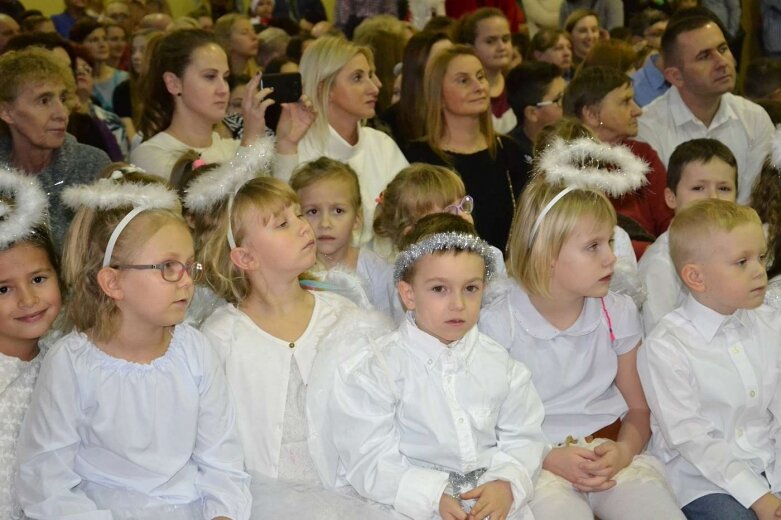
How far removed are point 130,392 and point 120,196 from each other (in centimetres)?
48

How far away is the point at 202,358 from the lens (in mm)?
2480

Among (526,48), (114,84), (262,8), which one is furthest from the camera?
(262,8)

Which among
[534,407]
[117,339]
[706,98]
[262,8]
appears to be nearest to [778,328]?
[534,407]

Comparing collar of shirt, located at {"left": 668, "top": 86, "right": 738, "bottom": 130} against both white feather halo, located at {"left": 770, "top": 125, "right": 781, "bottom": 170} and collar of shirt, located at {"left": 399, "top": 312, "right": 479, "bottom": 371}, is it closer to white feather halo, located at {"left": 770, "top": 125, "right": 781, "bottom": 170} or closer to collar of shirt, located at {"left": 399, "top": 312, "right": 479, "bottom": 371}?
white feather halo, located at {"left": 770, "top": 125, "right": 781, "bottom": 170}

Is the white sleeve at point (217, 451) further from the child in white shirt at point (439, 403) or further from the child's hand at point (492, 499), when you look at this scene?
the child's hand at point (492, 499)

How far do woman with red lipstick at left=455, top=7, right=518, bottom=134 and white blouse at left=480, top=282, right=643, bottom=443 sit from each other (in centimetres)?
276

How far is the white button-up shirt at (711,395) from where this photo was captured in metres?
2.62

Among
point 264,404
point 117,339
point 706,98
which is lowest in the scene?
point 264,404

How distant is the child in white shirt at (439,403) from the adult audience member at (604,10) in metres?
5.74

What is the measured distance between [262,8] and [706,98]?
439 centimetres

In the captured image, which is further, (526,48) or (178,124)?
(526,48)

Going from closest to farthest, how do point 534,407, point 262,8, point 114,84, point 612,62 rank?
point 534,407, point 612,62, point 114,84, point 262,8

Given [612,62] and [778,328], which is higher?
[612,62]

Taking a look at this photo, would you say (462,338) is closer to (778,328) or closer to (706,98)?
(778,328)
